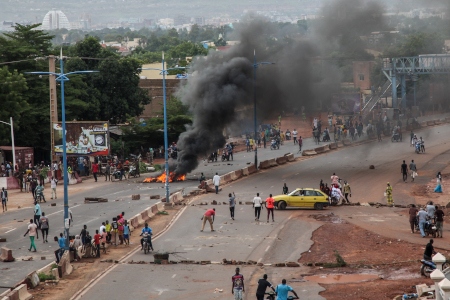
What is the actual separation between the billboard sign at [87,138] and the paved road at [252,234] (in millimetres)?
10251

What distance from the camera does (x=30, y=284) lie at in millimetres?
28953

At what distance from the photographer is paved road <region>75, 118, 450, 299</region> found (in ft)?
94.4

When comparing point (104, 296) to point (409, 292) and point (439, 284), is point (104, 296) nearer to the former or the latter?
point (409, 292)

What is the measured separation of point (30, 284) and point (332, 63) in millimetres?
51595

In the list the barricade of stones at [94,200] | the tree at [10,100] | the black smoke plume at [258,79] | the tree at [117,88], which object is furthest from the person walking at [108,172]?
the tree at [117,88]

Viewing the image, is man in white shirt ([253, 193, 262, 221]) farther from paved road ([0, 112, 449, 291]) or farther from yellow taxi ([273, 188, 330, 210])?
yellow taxi ([273, 188, 330, 210])

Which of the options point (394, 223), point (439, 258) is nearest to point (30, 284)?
point (439, 258)

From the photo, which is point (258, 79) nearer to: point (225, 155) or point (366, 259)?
point (225, 155)

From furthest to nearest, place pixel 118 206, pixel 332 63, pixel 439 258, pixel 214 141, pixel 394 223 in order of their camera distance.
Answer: pixel 332 63
pixel 214 141
pixel 118 206
pixel 394 223
pixel 439 258

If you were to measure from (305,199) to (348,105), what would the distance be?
44868mm

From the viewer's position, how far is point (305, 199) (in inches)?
1735

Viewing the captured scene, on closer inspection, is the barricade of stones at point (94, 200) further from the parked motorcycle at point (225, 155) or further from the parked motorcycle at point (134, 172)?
the parked motorcycle at point (225, 155)

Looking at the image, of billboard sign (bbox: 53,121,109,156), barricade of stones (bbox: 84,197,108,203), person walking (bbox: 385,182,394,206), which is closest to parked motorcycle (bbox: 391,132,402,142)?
billboard sign (bbox: 53,121,109,156)

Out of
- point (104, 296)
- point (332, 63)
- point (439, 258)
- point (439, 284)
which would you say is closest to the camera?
point (439, 284)
